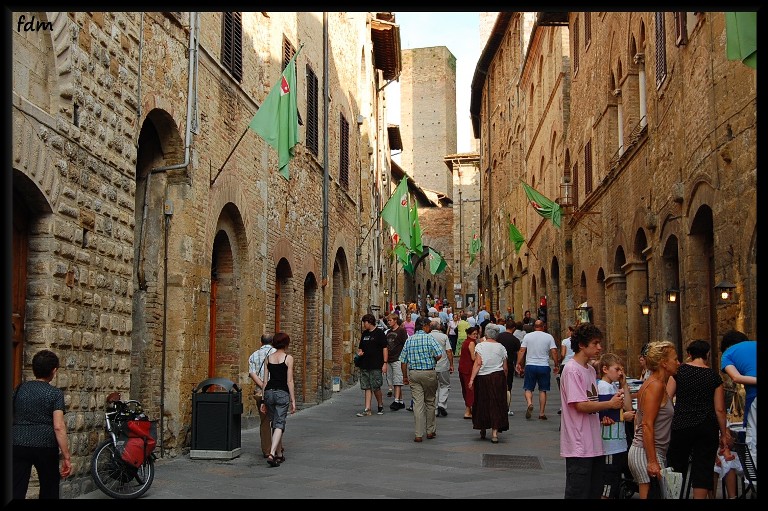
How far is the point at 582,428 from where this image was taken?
6410 mm

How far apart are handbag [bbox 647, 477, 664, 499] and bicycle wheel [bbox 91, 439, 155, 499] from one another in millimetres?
4251

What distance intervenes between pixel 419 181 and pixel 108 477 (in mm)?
60780

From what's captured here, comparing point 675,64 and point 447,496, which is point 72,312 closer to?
point 447,496

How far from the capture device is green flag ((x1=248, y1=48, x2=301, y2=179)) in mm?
11570

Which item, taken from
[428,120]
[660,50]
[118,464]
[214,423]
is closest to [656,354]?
[118,464]

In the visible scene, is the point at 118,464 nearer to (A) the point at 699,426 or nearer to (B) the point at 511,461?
(B) the point at 511,461

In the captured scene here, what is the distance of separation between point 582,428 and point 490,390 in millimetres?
5798

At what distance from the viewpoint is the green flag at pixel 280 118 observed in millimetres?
11570

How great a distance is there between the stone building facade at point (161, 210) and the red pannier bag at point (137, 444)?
0.42 metres

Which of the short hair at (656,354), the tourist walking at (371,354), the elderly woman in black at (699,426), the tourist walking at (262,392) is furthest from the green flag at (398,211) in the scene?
the short hair at (656,354)

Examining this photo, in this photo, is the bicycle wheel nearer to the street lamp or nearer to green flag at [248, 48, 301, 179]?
green flag at [248, 48, 301, 179]

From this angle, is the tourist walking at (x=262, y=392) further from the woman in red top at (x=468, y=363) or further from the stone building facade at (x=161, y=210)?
the woman in red top at (x=468, y=363)

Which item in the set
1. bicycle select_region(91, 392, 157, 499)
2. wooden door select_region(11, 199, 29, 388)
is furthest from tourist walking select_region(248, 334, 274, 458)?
wooden door select_region(11, 199, 29, 388)

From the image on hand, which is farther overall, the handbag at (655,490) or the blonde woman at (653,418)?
the handbag at (655,490)
